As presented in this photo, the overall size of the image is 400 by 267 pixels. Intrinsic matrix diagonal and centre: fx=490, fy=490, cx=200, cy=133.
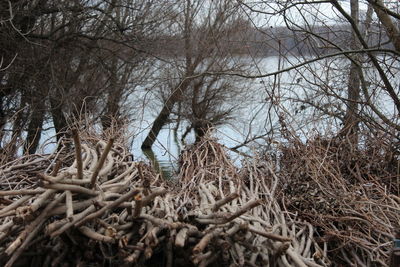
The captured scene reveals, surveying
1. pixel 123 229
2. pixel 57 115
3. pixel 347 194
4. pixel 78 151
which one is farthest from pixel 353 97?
pixel 57 115

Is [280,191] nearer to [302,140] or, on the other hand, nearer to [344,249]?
[344,249]

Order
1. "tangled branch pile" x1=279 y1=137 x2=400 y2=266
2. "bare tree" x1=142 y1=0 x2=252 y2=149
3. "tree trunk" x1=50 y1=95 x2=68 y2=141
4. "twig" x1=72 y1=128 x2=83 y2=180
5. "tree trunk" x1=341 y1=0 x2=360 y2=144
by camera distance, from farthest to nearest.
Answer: "bare tree" x1=142 y1=0 x2=252 y2=149 → "tree trunk" x1=50 y1=95 x2=68 y2=141 → "tree trunk" x1=341 y1=0 x2=360 y2=144 → "tangled branch pile" x1=279 y1=137 x2=400 y2=266 → "twig" x1=72 y1=128 x2=83 y2=180

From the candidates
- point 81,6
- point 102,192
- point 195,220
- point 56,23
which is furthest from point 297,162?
point 56,23

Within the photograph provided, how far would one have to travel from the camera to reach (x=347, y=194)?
379cm

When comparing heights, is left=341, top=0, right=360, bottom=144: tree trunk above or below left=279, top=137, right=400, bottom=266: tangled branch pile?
above

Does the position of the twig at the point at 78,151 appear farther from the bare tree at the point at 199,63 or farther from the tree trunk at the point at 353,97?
the bare tree at the point at 199,63

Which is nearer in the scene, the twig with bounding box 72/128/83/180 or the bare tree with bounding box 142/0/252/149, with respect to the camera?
the twig with bounding box 72/128/83/180

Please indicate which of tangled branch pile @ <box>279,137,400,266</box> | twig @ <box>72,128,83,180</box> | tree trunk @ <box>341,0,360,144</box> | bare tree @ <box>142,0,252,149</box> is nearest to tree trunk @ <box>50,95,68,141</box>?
bare tree @ <box>142,0,252,149</box>

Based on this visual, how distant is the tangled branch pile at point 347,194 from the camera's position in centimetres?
343

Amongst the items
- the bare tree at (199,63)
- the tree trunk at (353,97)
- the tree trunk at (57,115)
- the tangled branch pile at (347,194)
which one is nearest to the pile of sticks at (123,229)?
the tangled branch pile at (347,194)

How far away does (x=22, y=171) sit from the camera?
402cm

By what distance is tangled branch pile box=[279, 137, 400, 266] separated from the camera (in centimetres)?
343

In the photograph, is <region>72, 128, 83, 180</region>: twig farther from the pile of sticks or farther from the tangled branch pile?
the tangled branch pile

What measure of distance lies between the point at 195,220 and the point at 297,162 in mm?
1852
